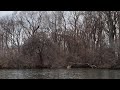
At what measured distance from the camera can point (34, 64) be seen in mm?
20328

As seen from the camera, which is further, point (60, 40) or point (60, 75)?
point (60, 40)

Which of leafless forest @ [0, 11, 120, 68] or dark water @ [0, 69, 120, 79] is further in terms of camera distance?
leafless forest @ [0, 11, 120, 68]

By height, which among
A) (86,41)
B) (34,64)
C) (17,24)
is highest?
(17,24)

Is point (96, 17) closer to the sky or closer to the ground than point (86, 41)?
closer to the sky

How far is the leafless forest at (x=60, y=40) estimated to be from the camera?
2044 cm

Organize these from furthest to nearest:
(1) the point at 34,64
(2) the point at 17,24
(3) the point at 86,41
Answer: (2) the point at 17,24 → (3) the point at 86,41 → (1) the point at 34,64

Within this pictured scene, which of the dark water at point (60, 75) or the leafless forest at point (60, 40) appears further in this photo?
the leafless forest at point (60, 40)

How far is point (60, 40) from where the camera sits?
23.9m

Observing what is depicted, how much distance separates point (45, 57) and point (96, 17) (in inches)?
278

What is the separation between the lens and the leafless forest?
20438mm
